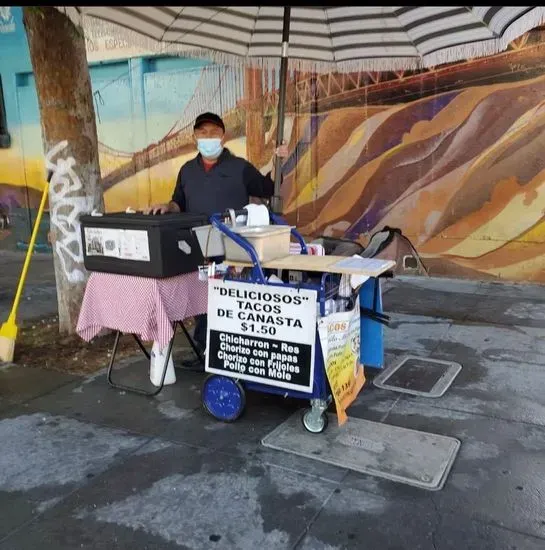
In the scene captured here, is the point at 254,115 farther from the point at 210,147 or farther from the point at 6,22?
the point at 6,22

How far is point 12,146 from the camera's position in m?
10.3

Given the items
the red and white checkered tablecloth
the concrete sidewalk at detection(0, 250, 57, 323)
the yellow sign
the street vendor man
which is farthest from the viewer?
the concrete sidewalk at detection(0, 250, 57, 323)

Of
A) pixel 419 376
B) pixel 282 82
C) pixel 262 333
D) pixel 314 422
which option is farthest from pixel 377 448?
pixel 282 82

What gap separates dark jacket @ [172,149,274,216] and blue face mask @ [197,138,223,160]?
3.1 inches

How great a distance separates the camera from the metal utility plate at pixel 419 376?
13.1ft

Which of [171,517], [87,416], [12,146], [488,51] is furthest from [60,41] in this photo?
[12,146]

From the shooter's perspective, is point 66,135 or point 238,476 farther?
point 66,135

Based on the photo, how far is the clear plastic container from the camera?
3.16 meters

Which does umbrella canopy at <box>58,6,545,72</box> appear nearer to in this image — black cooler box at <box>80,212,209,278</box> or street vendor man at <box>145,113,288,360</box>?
street vendor man at <box>145,113,288,360</box>

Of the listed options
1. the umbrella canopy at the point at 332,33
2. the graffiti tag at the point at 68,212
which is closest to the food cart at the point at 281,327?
the graffiti tag at the point at 68,212

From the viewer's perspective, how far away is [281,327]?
10.6ft

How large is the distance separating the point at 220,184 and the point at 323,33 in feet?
6.12

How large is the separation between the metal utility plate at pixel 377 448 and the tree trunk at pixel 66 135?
2.67m

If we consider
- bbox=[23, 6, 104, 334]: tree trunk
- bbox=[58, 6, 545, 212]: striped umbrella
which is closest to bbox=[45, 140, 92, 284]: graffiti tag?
bbox=[23, 6, 104, 334]: tree trunk
